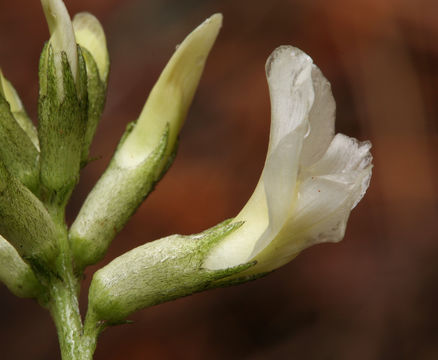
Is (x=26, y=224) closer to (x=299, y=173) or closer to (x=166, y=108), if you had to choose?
(x=166, y=108)

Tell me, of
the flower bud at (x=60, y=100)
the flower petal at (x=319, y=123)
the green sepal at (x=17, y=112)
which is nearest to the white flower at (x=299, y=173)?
the flower petal at (x=319, y=123)

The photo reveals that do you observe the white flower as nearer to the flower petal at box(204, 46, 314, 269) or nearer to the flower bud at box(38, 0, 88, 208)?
the flower petal at box(204, 46, 314, 269)

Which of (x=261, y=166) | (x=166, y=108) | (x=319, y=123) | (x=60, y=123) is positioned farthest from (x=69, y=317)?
(x=261, y=166)

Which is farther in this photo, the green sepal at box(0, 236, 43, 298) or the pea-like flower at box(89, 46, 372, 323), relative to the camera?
the green sepal at box(0, 236, 43, 298)

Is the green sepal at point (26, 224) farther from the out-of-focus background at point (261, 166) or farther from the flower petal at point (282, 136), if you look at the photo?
the out-of-focus background at point (261, 166)

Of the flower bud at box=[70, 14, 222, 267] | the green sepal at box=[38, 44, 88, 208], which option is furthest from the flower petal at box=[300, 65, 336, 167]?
the green sepal at box=[38, 44, 88, 208]
